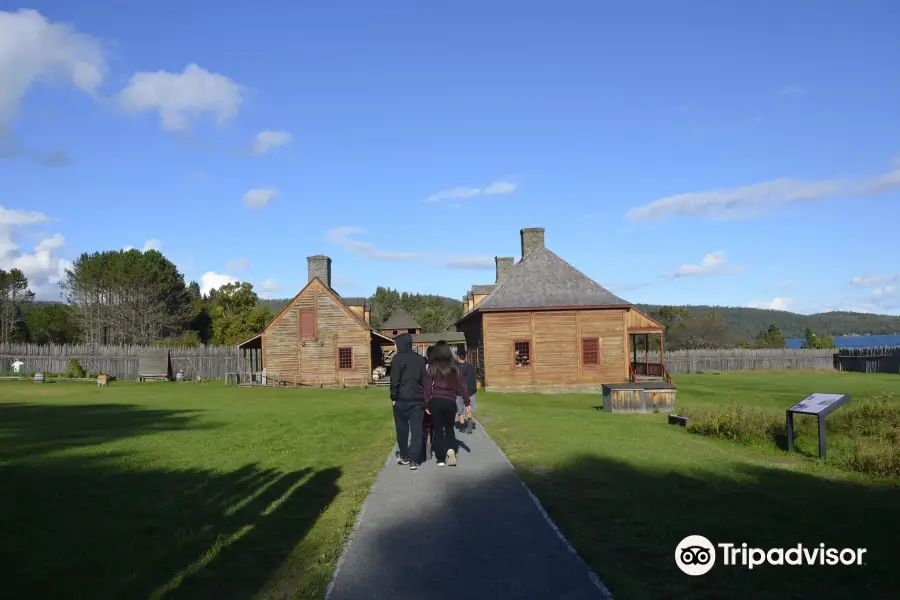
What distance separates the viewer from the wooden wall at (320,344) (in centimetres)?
4006

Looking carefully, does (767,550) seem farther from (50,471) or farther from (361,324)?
(361,324)

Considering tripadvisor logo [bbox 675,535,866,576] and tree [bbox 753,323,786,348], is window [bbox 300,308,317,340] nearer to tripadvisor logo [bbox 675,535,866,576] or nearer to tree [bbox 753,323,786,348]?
tripadvisor logo [bbox 675,535,866,576]

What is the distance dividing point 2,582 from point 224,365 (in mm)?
42365

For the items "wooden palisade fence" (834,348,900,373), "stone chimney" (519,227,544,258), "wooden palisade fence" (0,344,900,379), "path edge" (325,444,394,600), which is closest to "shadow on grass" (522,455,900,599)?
"path edge" (325,444,394,600)

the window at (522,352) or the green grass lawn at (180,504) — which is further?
the window at (522,352)

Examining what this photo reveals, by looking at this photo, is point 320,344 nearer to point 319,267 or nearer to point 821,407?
point 319,267

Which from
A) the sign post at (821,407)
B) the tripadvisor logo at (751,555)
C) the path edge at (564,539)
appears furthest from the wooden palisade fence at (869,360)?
the tripadvisor logo at (751,555)

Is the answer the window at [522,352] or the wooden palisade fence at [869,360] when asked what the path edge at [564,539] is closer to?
the window at [522,352]

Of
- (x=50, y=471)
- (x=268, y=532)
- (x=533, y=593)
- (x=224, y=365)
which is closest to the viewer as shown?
(x=533, y=593)

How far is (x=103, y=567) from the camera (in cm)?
588

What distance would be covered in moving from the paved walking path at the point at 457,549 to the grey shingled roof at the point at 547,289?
25455 mm

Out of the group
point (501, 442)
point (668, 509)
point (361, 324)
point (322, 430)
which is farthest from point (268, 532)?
point (361, 324)

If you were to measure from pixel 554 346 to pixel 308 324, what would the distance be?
15.4m

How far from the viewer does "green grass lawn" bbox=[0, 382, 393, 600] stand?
5.59 metres
